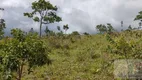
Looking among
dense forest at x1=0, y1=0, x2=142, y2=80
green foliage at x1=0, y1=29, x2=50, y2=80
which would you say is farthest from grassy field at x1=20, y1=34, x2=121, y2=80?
green foliage at x1=0, y1=29, x2=50, y2=80

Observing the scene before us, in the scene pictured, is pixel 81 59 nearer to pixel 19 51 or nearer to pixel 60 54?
pixel 60 54

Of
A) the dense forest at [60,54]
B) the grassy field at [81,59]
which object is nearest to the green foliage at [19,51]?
the dense forest at [60,54]

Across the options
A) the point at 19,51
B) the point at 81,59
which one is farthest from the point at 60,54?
the point at 19,51

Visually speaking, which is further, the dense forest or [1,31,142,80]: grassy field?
[1,31,142,80]: grassy field

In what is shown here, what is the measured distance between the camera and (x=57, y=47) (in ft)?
110

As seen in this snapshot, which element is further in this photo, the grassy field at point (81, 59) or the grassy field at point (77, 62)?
the grassy field at point (77, 62)

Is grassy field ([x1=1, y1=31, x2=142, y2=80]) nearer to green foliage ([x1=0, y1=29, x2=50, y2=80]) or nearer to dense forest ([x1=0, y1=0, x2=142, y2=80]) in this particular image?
dense forest ([x1=0, y1=0, x2=142, y2=80])

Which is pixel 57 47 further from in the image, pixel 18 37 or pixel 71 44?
pixel 18 37

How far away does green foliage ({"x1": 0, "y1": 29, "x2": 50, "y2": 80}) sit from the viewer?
15461mm

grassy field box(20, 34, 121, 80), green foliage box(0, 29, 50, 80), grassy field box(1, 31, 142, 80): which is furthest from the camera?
grassy field box(20, 34, 121, 80)

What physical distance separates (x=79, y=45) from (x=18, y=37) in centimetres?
1850

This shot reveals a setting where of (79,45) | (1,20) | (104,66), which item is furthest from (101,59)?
(1,20)

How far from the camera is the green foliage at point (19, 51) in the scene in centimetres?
1546

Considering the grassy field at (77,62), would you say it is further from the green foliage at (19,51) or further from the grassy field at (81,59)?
the green foliage at (19,51)
